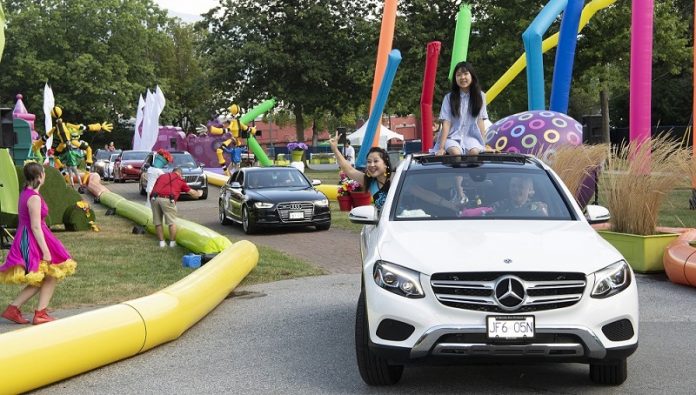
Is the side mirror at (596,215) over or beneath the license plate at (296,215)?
over

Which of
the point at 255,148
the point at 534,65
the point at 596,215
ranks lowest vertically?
the point at 255,148

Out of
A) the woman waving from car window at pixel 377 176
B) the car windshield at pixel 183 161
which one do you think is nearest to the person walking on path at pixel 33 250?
the woman waving from car window at pixel 377 176

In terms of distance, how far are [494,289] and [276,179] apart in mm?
14421

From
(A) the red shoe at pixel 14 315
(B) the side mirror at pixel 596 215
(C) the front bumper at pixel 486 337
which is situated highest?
(B) the side mirror at pixel 596 215

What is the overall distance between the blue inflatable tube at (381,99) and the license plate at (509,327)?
16.2 metres

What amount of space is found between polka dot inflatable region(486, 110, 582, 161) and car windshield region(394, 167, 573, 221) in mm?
7965

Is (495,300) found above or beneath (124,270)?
above

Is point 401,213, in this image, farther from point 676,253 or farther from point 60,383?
point 676,253

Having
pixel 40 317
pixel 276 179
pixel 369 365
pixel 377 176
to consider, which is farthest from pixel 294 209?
pixel 369 365

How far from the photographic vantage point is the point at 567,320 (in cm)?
542

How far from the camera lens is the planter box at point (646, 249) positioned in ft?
37.2

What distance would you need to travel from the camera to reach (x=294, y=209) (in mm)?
18156

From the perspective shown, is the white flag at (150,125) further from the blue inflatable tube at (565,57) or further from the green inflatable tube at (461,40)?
the blue inflatable tube at (565,57)

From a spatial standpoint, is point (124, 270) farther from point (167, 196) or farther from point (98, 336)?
point (98, 336)
